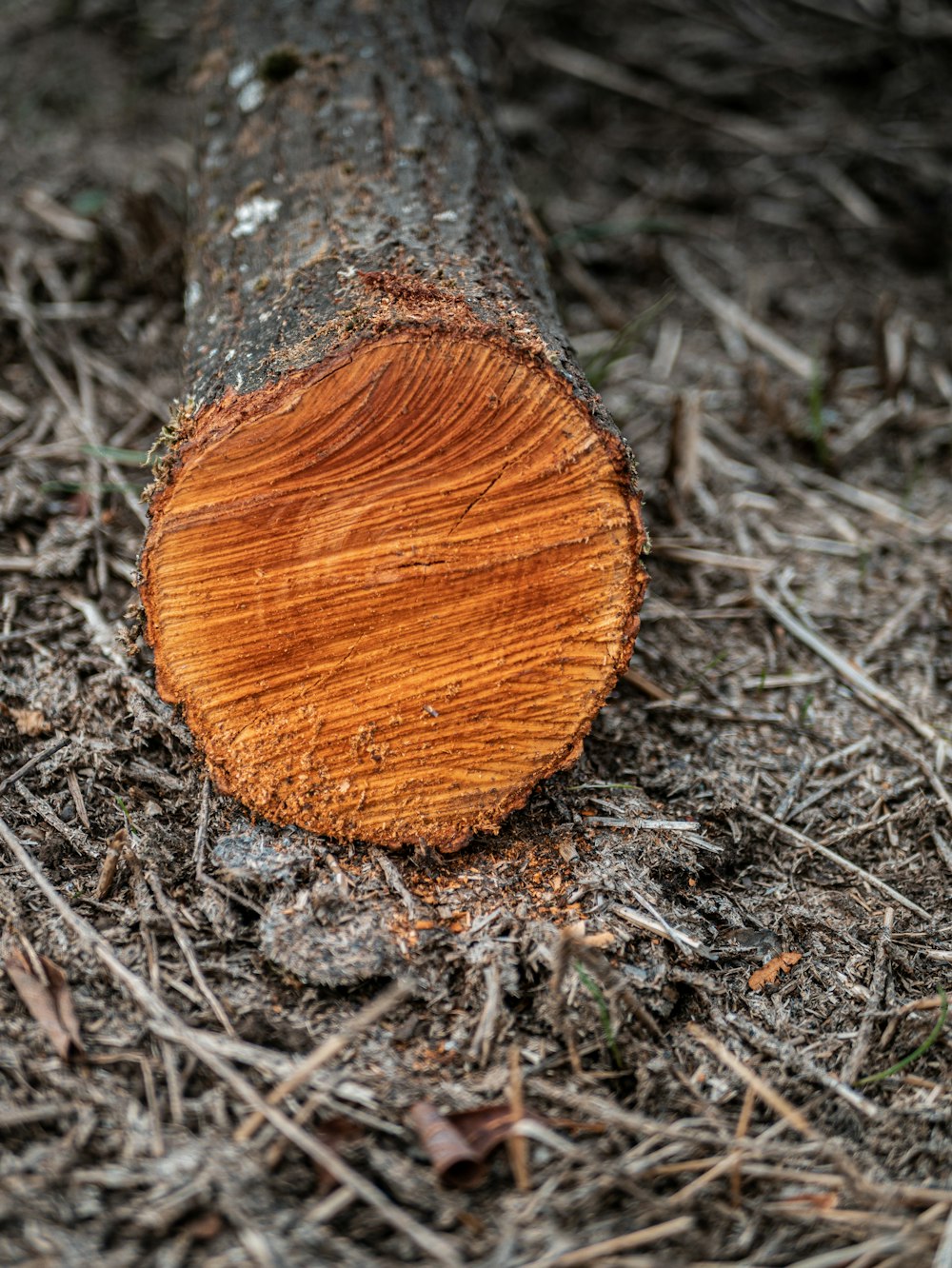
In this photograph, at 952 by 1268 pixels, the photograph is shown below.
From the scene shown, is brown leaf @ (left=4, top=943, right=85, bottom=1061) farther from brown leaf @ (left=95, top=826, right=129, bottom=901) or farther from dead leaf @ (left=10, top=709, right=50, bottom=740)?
dead leaf @ (left=10, top=709, right=50, bottom=740)

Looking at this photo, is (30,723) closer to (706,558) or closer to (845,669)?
(706,558)

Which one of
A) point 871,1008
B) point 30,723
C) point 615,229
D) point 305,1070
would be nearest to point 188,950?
point 305,1070

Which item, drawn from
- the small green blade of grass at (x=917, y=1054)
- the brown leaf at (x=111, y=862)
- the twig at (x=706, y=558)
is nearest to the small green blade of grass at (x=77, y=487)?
the brown leaf at (x=111, y=862)

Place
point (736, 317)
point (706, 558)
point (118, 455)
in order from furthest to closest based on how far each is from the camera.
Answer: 1. point (736, 317)
2. point (706, 558)
3. point (118, 455)

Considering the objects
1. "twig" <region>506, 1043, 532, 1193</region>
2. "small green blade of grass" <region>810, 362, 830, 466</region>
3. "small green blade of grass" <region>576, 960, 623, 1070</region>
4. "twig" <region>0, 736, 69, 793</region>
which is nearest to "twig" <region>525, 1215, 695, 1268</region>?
"twig" <region>506, 1043, 532, 1193</region>

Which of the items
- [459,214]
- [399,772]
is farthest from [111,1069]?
[459,214]

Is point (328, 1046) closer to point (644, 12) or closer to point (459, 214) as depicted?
point (459, 214)
